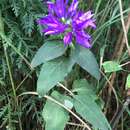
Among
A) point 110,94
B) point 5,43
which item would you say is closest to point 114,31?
point 110,94

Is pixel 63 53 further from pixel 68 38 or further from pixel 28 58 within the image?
pixel 28 58

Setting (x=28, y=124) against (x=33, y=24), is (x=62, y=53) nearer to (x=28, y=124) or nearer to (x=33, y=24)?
(x=33, y=24)

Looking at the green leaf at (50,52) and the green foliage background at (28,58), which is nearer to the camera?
the green leaf at (50,52)

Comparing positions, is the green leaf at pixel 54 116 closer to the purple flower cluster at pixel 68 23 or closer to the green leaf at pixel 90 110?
the green leaf at pixel 90 110

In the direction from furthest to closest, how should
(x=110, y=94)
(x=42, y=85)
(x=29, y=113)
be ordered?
(x=29, y=113)
(x=110, y=94)
(x=42, y=85)

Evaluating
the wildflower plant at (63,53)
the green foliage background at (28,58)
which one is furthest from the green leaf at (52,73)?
the green foliage background at (28,58)

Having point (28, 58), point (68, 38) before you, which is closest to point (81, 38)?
point (68, 38)
